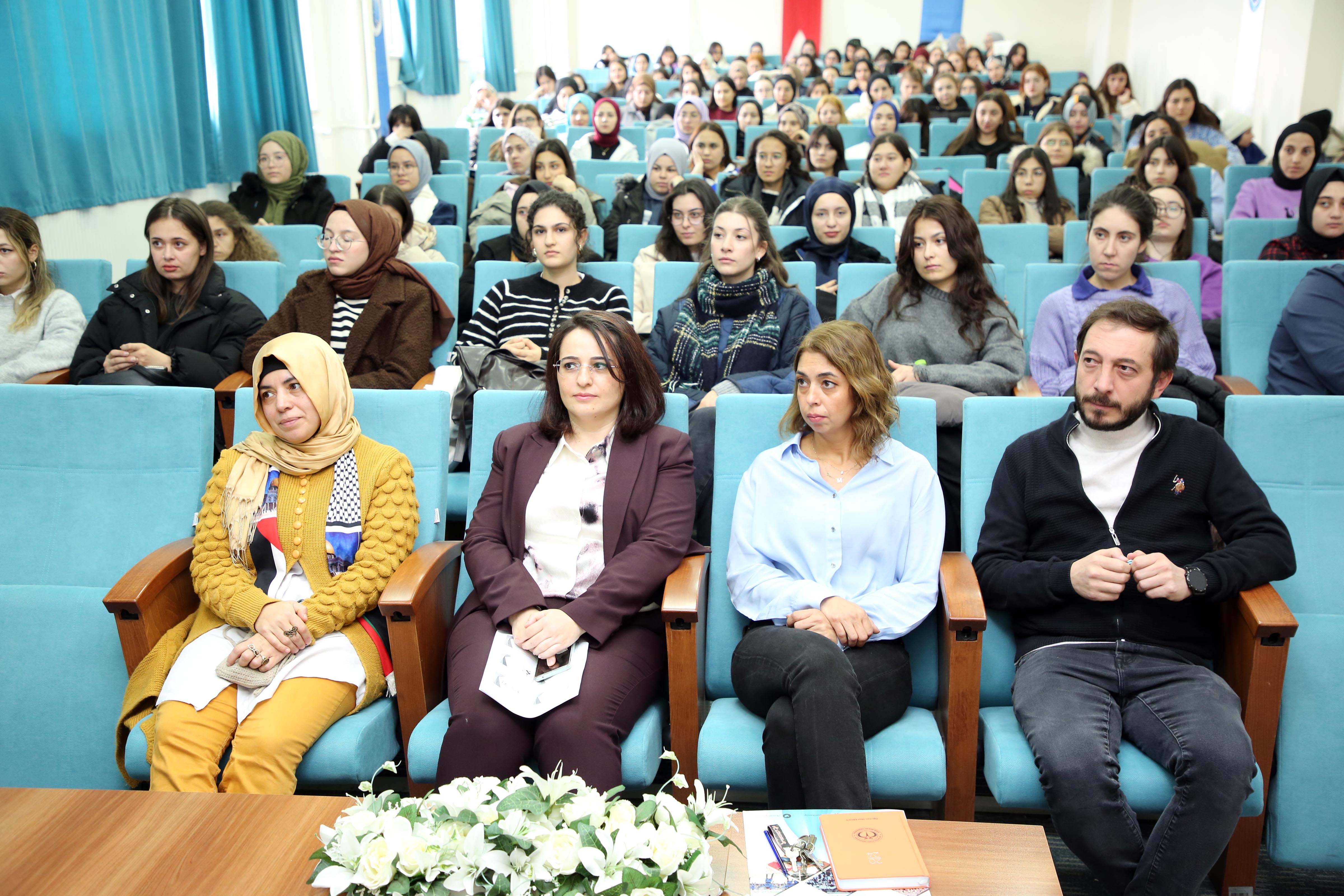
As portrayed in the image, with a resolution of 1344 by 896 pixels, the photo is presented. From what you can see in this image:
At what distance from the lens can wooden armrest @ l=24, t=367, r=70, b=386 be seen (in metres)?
2.83

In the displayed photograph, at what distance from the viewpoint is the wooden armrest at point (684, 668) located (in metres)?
1.68

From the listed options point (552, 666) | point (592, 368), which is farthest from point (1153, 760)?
point (592, 368)

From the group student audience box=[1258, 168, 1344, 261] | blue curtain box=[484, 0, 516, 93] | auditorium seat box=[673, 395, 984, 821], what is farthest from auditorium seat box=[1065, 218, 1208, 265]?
blue curtain box=[484, 0, 516, 93]

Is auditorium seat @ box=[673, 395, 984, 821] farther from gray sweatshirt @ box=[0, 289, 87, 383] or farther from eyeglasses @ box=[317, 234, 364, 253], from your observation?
gray sweatshirt @ box=[0, 289, 87, 383]

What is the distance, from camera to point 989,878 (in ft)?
3.95

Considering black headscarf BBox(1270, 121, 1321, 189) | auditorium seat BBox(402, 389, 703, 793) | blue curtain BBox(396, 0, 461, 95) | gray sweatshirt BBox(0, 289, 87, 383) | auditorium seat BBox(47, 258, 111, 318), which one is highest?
blue curtain BBox(396, 0, 461, 95)

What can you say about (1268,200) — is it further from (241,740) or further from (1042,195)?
(241,740)

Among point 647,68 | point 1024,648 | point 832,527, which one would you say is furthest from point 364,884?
point 647,68

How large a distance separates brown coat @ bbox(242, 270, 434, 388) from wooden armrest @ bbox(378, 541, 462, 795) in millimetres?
981

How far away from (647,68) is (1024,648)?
10292 mm

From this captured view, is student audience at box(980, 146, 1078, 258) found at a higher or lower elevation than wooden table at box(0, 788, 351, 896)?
higher

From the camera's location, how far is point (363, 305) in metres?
2.83

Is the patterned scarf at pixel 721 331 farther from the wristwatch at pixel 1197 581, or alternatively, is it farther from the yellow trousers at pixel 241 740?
the yellow trousers at pixel 241 740

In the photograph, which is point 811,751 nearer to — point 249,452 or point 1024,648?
point 1024,648
